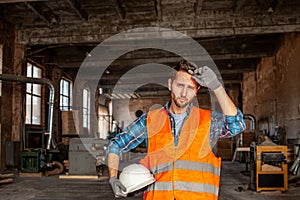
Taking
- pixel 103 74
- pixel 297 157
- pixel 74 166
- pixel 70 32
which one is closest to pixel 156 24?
pixel 70 32

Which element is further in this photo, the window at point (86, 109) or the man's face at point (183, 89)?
the window at point (86, 109)

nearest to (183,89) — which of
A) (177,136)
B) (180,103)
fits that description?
(180,103)

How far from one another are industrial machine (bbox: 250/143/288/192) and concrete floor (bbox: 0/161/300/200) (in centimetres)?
14

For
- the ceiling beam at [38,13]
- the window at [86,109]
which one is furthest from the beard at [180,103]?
the window at [86,109]

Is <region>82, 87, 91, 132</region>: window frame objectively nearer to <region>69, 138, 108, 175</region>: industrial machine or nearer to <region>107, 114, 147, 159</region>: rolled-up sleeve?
<region>69, 138, 108, 175</region>: industrial machine

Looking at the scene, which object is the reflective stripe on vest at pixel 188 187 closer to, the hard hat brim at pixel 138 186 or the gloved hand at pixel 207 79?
the hard hat brim at pixel 138 186

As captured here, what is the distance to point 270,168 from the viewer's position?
19.1 ft

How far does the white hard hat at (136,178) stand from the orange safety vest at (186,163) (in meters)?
0.06

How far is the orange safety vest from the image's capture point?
5.34 ft

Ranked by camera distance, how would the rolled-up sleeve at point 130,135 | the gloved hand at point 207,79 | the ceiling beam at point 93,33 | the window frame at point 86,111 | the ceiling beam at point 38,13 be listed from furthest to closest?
the window frame at point 86,111 < the ceiling beam at point 93,33 < the ceiling beam at point 38,13 < the rolled-up sleeve at point 130,135 < the gloved hand at point 207,79

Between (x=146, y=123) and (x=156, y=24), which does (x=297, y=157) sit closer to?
(x=156, y=24)

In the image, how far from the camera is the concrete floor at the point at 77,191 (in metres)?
5.42

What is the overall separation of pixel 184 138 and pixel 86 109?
1460cm

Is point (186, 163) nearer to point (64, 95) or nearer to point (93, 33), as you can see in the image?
point (93, 33)
